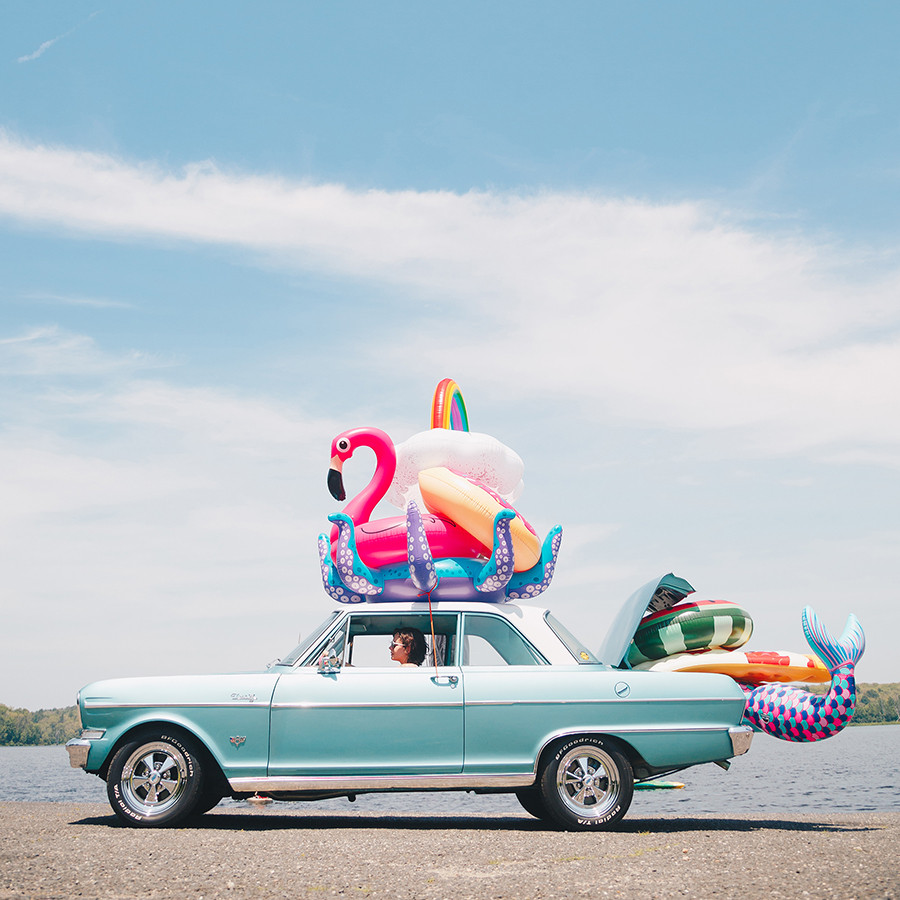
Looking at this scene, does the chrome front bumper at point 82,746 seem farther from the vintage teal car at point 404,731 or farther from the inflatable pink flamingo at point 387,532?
the inflatable pink flamingo at point 387,532

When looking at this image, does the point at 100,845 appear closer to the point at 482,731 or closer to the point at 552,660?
the point at 482,731

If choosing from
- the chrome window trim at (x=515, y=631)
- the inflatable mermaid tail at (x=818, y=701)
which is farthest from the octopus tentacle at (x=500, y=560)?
the inflatable mermaid tail at (x=818, y=701)

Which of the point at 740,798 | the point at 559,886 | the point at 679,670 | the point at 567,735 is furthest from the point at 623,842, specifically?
the point at 740,798

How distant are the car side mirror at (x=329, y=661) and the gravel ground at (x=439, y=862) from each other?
1.21m

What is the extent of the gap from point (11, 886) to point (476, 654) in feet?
12.4

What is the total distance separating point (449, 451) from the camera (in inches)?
356

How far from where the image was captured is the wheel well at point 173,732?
7152 mm

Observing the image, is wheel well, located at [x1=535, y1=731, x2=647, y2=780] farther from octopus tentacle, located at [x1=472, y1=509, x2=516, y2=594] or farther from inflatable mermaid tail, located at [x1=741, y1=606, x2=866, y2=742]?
octopus tentacle, located at [x1=472, y1=509, x2=516, y2=594]

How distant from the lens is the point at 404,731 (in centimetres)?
705

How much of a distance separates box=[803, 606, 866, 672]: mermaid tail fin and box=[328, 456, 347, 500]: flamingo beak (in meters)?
4.67

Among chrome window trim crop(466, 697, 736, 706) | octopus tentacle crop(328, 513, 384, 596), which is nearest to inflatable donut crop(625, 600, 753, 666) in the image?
chrome window trim crop(466, 697, 736, 706)

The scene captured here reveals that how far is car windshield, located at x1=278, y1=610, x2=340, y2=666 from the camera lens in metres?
7.41

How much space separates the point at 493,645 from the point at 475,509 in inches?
53.8

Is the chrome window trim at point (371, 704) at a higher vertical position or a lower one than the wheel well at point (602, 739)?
higher
